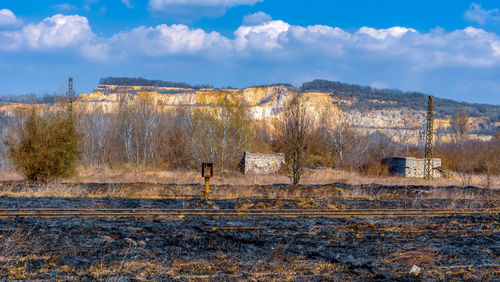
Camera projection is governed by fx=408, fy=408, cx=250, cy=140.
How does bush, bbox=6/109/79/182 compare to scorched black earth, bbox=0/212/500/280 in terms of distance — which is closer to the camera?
scorched black earth, bbox=0/212/500/280

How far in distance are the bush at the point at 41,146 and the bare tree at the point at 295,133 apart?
10.6m

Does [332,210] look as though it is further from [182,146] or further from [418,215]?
[182,146]

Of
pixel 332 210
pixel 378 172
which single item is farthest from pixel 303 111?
pixel 378 172

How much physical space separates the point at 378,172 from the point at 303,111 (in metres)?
18.0

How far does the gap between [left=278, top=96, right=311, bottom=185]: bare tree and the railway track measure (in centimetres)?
742

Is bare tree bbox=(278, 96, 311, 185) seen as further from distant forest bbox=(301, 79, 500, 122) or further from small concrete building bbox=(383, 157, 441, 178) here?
distant forest bbox=(301, 79, 500, 122)

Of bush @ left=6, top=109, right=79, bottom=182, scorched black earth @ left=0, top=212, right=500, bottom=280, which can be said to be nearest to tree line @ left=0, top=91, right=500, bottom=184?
bush @ left=6, top=109, right=79, bottom=182

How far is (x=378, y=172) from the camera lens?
113 feet

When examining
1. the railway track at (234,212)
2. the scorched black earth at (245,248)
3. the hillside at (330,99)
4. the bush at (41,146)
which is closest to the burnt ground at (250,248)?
the scorched black earth at (245,248)

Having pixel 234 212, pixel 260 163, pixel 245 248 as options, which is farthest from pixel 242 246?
pixel 260 163

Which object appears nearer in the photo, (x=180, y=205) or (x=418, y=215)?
(x=418, y=215)

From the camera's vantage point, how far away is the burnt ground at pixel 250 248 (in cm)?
617

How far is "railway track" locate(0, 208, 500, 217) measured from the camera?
10375 mm

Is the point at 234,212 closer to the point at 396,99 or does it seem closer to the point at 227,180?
the point at 227,180
